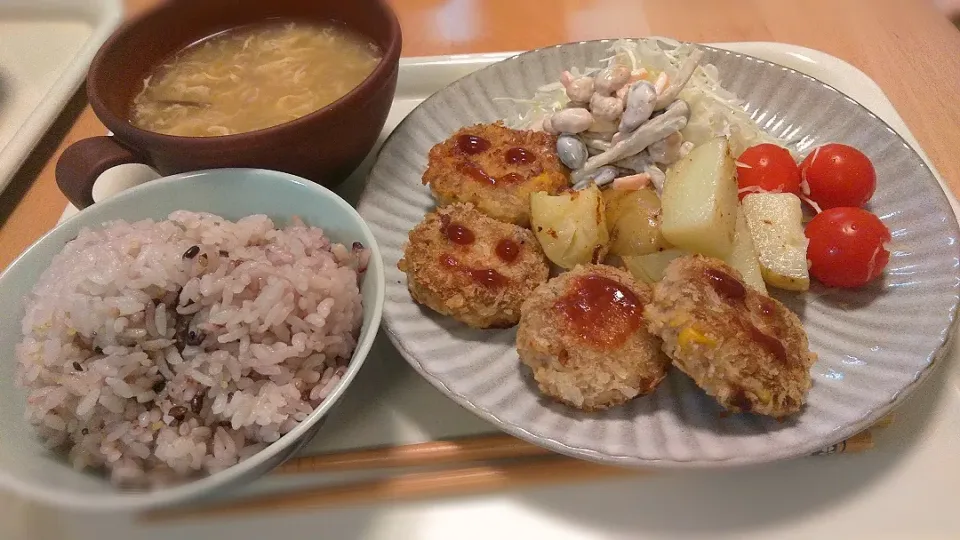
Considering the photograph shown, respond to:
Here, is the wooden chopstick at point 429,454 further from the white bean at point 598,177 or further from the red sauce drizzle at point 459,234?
the white bean at point 598,177

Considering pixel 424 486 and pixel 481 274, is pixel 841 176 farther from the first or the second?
pixel 424 486

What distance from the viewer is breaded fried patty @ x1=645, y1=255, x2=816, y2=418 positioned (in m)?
1.27

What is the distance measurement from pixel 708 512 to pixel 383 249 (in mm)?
1008

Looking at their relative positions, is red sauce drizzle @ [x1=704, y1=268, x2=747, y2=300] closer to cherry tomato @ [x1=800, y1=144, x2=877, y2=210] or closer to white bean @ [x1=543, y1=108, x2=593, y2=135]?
cherry tomato @ [x1=800, y1=144, x2=877, y2=210]

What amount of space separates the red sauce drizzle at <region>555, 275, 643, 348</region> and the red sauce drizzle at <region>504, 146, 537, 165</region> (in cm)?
49

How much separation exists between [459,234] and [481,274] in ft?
0.48

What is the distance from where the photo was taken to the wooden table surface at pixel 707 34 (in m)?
2.11

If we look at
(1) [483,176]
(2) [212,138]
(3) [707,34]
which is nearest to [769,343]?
(1) [483,176]

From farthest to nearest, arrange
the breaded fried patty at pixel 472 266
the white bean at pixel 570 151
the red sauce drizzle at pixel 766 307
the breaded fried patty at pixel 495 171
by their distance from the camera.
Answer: the white bean at pixel 570 151
the breaded fried patty at pixel 495 171
the breaded fried patty at pixel 472 266
the red sauce drizzle at pixel 766 307

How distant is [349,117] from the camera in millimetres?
1604

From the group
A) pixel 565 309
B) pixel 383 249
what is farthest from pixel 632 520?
pixel 383 249

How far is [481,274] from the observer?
154 centimetres

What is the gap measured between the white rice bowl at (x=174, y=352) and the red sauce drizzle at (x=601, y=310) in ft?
1.61

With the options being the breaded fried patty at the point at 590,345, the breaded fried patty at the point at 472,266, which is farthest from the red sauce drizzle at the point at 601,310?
the breaded fried patty at the point at 472,266
